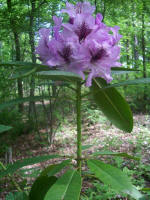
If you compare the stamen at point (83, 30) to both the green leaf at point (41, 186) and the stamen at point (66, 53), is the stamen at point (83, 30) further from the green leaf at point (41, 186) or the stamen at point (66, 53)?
the green leaf at point (41, 186)

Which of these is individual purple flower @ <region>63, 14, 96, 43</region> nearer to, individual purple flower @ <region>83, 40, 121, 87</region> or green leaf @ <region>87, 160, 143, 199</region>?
individual purple flower @ <region>83, 40, 121, 87</region>

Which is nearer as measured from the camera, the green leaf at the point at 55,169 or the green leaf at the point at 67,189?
the green leaf at the point at 67,189

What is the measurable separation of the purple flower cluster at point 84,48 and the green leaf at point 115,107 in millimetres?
163

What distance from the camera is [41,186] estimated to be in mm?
997

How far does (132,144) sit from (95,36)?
154 inches

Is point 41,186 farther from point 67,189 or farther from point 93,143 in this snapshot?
point 93,143

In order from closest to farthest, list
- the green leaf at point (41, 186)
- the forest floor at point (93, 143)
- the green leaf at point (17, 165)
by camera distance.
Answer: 1. the green leaf at point (17, 165)
2. the green leaf at point (41, 186)
3. the forest floor at point (93, 143)

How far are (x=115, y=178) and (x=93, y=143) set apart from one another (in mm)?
3959

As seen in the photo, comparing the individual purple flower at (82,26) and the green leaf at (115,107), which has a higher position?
the individual purple flower at (82,26)

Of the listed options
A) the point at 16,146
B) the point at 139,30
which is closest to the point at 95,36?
the point at 16,146

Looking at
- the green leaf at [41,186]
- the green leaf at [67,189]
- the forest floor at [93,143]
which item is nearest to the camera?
the green leaf at [67,189]

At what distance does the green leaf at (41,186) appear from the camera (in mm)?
977

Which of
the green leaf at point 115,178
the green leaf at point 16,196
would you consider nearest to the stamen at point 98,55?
the green leaf at point 115,178

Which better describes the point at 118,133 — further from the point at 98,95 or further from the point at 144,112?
the point at 98,95
